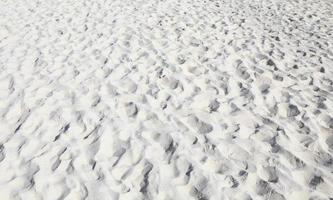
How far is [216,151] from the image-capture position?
369 centimetres

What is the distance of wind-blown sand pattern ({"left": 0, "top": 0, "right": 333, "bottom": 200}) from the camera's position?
130 inches

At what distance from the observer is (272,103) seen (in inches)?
178

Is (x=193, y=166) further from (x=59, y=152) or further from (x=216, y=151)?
(x=59, y=152)

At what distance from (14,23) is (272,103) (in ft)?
17.0

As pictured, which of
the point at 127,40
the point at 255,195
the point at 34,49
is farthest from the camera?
the point at 127,40

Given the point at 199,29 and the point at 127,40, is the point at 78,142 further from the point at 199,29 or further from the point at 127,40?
the point at 199,29

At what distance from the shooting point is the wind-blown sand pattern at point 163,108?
3.29 metres

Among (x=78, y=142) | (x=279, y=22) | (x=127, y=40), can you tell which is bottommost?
(x=279, y=22)

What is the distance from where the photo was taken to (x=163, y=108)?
438cm

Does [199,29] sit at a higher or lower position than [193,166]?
lower

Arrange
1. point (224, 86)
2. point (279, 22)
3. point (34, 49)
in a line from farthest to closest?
1. point (279, 22)
2. point (34, 49)
3. point (224, 86)

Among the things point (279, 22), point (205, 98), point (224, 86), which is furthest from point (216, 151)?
point (279, 22)

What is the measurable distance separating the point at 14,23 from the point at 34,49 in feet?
4.80

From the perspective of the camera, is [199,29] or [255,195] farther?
[199,29]
